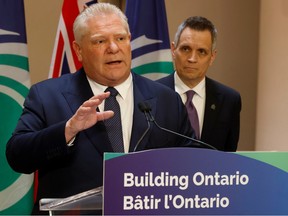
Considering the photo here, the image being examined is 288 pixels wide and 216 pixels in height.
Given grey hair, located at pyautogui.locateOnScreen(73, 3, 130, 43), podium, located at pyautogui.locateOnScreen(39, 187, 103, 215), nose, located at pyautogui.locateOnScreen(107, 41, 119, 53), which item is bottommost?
podium, located at pyautogui.locateOnScreen(39, 187, 103, 215)

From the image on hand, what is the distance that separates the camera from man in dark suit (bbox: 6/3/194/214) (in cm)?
168

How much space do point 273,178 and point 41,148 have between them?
0.87m

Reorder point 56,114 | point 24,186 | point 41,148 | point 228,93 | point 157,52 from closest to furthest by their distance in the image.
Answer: point 41,148 → point 56,114 → point 228,93 → point 24,186 → point 157,52

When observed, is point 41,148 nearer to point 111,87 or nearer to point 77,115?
point 77,115

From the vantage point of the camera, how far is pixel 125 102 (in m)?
1.88

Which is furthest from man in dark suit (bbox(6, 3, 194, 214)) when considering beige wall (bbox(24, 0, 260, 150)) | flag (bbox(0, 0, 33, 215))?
beige wall (bbox(24, 0, 260, 150))

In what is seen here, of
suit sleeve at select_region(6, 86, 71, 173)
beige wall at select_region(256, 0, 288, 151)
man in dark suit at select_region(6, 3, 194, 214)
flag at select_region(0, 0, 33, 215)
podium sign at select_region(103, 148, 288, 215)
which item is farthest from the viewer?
beige wall at select_region(256, 0, 288, 151)

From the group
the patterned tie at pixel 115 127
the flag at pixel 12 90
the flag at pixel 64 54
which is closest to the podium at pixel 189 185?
the patterned tie at pixel 115 127

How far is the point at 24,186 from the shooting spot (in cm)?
294

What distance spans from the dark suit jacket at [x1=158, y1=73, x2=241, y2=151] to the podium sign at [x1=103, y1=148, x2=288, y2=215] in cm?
148

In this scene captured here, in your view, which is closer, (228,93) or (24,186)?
(228,93)

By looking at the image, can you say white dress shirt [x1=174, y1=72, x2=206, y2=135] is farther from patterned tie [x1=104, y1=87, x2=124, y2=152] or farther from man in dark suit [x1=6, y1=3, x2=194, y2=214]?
patterned tie [x1=104, y1=87, x2=124, y2=152]

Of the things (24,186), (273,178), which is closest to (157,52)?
(24,186)

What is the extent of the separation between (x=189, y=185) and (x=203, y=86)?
1706mm
